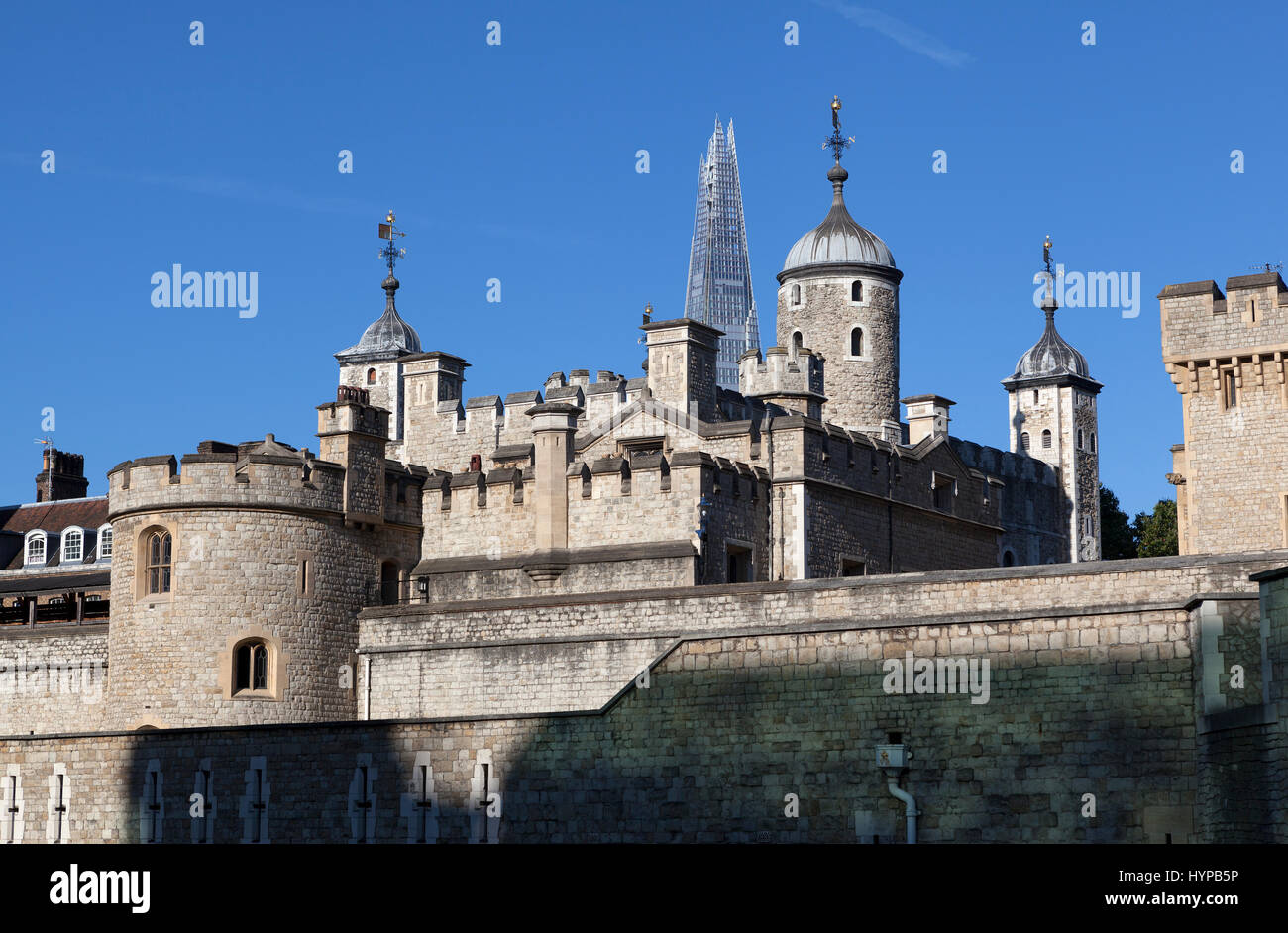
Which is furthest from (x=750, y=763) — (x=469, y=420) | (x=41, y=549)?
(x=41, y=549)

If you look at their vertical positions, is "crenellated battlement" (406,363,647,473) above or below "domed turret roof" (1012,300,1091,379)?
below

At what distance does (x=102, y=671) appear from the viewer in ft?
114

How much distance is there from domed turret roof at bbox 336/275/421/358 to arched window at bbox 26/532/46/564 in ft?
55.3

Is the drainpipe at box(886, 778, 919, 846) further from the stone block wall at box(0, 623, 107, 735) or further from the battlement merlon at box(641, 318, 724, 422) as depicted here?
the stone block wall at box(0, 623, 107, 735)

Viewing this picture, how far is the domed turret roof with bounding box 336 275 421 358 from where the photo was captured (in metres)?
64.4

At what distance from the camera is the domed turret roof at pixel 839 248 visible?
50.6 meters

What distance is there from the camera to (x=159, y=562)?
105ft

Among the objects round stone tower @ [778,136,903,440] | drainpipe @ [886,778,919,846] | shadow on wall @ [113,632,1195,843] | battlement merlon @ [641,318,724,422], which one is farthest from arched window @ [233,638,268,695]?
round stone tower @ [778,136,903,440]

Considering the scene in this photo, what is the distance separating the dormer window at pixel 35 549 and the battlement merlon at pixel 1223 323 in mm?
31527

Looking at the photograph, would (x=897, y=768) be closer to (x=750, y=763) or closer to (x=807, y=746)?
(x=807, y=746)

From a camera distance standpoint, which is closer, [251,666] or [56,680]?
[251,666]

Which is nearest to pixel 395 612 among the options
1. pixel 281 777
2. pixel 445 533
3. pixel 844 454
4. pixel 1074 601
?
pixel 445 533

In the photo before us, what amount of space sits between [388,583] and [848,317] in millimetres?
20217
